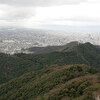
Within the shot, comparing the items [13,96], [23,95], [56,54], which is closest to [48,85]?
[23,95]

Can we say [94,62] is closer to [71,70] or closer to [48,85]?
[71,70]

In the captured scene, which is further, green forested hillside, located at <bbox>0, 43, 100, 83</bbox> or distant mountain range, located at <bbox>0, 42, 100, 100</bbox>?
green forested hillside, located at <bbox>0, 43, 100, 83</bbox>

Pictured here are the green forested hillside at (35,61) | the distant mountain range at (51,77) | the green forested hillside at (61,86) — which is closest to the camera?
the green forested hillside at (61,86)

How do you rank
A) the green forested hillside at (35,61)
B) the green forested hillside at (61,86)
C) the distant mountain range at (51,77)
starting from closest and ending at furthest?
the green forested hillside at (61,86), the distant mountain range at (51,77), the green forested hillside at (35,61)

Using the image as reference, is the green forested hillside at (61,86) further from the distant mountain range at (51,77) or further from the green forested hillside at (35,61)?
the green forested hillside at (35,61)

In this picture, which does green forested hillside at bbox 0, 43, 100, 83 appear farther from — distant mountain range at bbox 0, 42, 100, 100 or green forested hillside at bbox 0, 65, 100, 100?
green forested hillside at bbox 0, 65, 100, 100

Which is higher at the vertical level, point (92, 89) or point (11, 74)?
point (92, 89)

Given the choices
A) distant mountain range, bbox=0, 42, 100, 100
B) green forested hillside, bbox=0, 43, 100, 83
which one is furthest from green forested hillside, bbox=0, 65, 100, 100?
green forested hillside, bbox=0, 43, 100, 83

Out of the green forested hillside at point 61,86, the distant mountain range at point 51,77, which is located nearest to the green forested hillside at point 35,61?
the distant mountain range at point 51,77

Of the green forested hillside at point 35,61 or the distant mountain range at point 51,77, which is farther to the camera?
the green forested hillside at point 35,61
